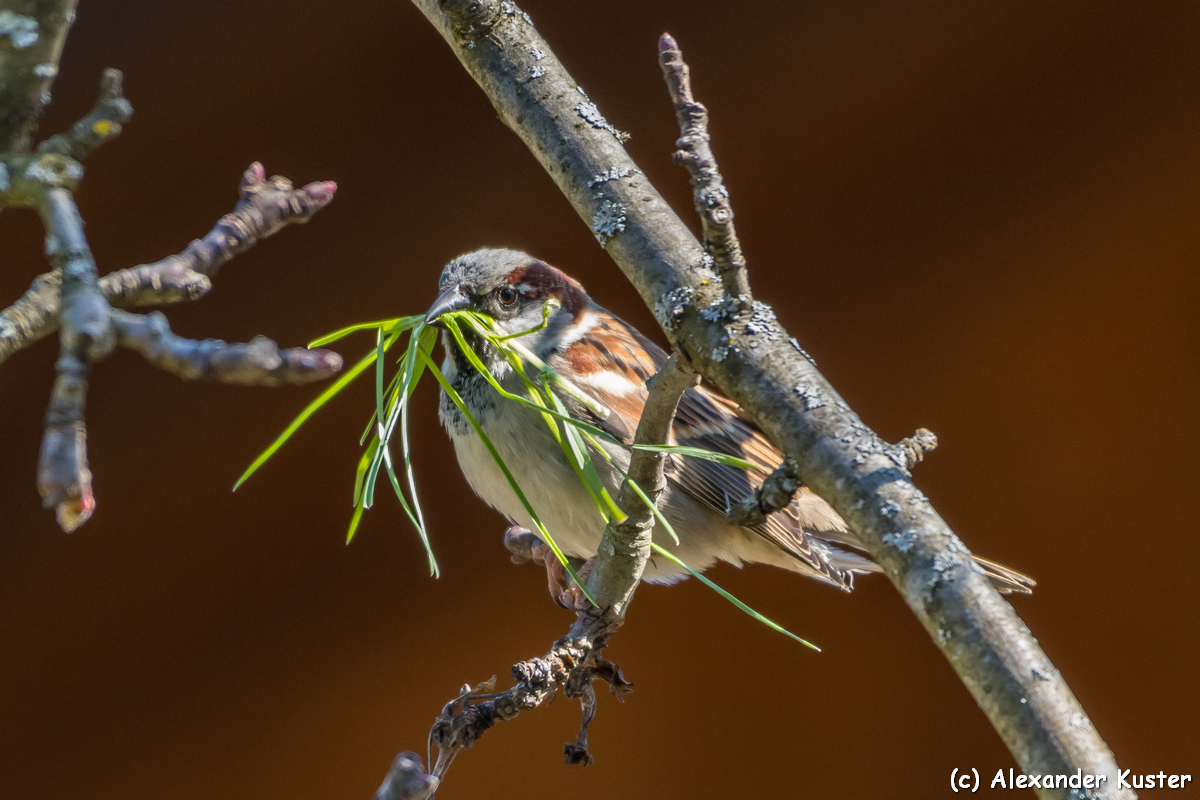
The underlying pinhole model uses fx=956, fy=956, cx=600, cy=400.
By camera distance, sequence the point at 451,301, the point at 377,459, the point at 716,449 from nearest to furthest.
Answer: the point at 377,459 → the point at 451,301 → the point at 716,449

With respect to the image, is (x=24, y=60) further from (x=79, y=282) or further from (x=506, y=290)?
(x=506, y=290)

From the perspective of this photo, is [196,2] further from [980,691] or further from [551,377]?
[980,691]

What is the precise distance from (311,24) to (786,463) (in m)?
1.57

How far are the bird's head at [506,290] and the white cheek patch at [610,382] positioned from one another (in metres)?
0.07

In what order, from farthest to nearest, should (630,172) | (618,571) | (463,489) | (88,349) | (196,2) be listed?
(463,489), (196,2), (618,571), (630,172), (88,349)

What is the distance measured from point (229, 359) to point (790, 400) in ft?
1.21

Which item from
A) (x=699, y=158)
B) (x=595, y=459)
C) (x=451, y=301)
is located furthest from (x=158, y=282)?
(x=595, y=459)

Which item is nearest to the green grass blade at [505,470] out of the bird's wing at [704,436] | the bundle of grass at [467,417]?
the bundle of grass at [467,417]

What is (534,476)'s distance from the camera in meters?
1.22

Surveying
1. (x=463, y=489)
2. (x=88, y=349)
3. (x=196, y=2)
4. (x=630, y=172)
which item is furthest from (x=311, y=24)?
(x=88, y=349)

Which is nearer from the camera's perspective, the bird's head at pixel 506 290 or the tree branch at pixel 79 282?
the tree branch at pixel 79 282

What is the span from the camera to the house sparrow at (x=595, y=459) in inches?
48.1

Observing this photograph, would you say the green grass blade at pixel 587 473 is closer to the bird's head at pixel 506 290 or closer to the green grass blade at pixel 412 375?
the green grass blade at pixel 412 375

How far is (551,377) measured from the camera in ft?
2.49
